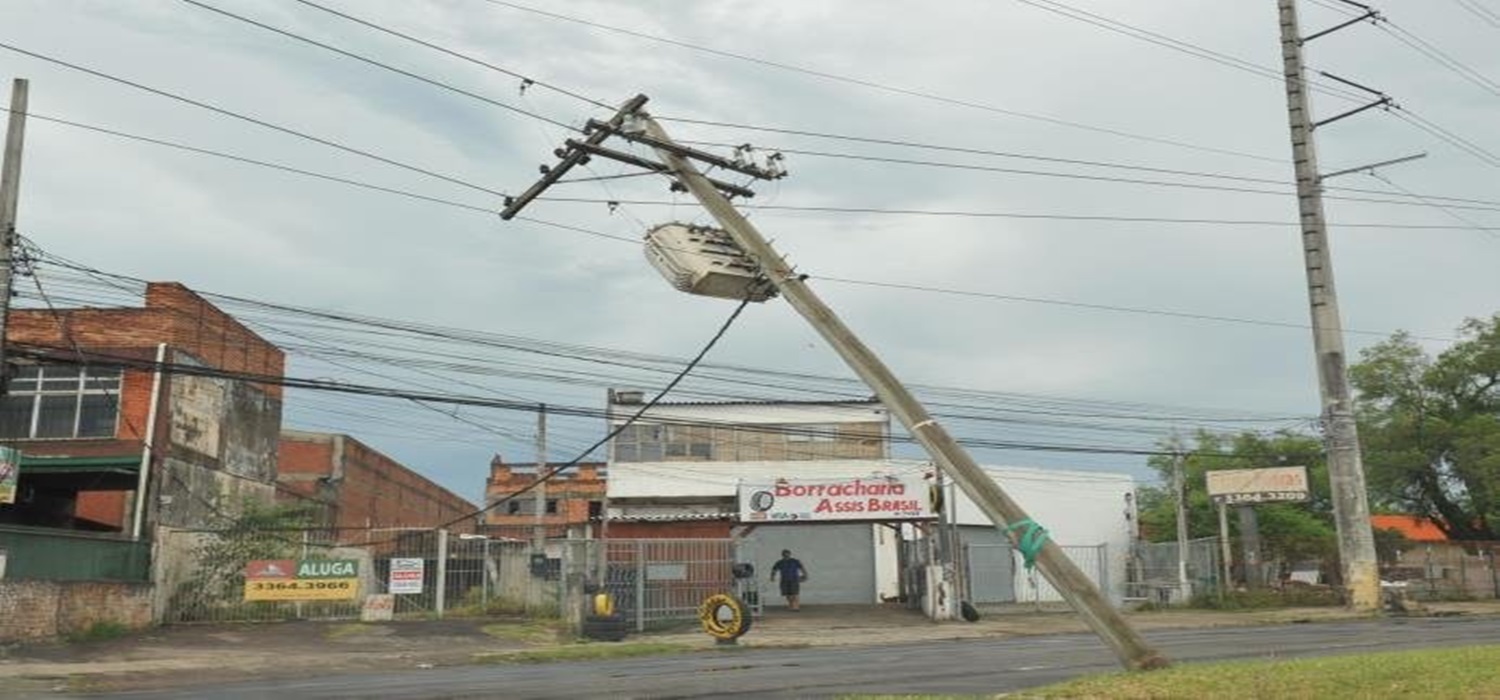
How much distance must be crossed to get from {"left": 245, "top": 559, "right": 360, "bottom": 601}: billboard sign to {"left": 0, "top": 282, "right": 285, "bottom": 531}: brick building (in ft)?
9.63

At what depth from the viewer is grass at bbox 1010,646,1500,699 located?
9227 mm

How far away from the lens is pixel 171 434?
29.5 meters

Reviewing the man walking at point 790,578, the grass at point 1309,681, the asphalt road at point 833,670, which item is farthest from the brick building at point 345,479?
the grass at point 1309,681

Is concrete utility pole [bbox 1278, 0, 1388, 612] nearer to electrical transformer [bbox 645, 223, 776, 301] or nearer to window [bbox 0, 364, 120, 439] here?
electrical transformer [bbox 645, 223, 776, 301]

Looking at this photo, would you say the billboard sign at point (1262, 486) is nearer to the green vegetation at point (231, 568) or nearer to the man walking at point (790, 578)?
the man walking at point (790, 578)

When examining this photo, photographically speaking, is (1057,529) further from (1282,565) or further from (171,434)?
(171,434)

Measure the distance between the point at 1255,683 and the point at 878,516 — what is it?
20.5m

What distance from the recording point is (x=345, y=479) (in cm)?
5044

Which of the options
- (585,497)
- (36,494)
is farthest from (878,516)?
(585,497)

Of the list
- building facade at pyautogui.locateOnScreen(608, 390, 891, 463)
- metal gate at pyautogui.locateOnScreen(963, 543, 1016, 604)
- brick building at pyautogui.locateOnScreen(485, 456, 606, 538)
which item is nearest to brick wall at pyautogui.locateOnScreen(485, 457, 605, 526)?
brick building at pyautogui.locateOnScreen(485, 456, 606, 538)

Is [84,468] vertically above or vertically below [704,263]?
below

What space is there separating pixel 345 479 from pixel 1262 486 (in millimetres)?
34690

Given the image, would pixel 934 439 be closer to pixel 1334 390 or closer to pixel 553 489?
pixel 1334 390

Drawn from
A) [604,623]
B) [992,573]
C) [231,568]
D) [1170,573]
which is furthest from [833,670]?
[992,573]
